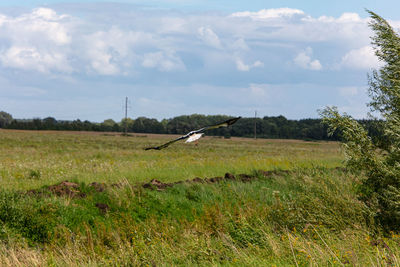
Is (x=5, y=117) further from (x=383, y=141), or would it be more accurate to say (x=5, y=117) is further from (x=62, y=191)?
(x=383, y=141)

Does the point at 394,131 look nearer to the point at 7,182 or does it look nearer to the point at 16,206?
the point at 16,206

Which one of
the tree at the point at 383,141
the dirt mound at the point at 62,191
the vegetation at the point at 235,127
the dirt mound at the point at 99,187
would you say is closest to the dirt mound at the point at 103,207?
the dirt mound at the point at 62,191

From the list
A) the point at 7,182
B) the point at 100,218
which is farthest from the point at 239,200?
the point at 7,182

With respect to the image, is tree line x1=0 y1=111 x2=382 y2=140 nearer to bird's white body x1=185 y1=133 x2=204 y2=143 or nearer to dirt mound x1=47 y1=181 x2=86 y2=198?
dirt mound x1=47 y1=181 x2=86 y2=198

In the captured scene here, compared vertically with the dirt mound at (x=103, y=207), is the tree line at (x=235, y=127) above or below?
above

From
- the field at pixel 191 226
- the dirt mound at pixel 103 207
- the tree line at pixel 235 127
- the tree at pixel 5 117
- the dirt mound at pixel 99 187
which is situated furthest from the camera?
the tree at pixel 5 117

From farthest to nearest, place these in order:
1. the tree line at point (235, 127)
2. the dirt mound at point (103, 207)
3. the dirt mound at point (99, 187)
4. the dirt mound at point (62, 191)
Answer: the tree line at point (235, 127)
the dirt mound at point (99, 187)
the dirt mound at point (62, 191)
the dirt mound at point (103, 207)

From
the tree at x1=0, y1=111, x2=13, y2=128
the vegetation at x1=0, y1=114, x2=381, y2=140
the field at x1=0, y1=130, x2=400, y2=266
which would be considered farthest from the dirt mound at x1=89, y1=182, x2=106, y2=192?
the tree at x1=0, y1=111, x2=13, y2=128

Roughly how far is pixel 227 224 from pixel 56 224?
13.0 ft

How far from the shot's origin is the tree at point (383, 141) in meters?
8.95

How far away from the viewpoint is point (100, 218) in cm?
1132

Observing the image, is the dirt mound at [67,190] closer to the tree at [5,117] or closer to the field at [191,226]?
the field at [191,226]

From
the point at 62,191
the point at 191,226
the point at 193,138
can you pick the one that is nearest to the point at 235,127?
Answer: the point at 62,191

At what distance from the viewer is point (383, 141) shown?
378 inches
